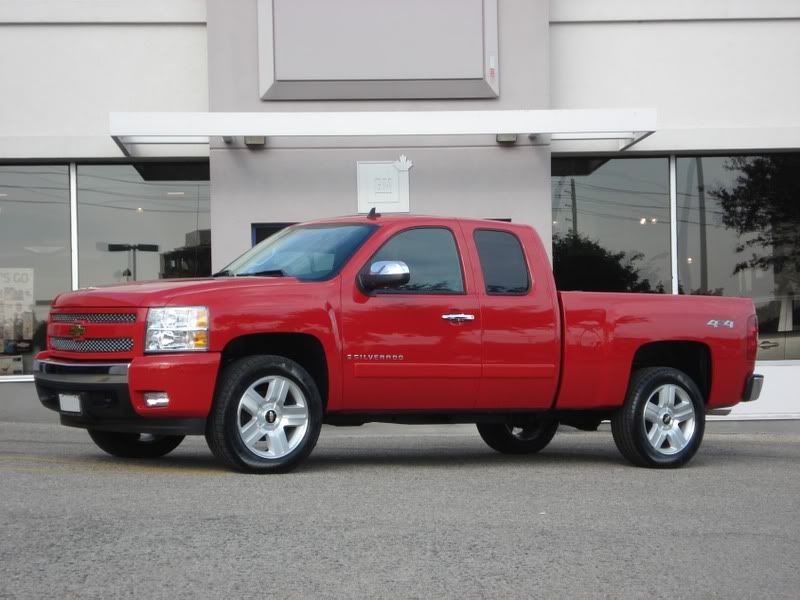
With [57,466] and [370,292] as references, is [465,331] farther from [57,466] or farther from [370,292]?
[57,466]

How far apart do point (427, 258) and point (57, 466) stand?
3047 mm

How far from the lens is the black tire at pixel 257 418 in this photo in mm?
8445

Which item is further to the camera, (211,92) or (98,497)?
(211,92)

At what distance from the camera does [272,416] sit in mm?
8617

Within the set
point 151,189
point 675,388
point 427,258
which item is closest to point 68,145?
point 151,189

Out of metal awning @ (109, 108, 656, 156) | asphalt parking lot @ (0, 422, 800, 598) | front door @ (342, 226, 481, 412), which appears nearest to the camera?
asphalt parking lot @ (0, 422, 800, 598)

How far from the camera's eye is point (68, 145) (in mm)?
16500

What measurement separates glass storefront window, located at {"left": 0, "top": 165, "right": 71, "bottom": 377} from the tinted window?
28.0ft

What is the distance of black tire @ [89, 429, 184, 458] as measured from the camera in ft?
31.7

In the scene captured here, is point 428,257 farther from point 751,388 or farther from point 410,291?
point 751,388

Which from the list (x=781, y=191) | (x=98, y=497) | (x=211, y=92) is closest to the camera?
(x=98, y=497)

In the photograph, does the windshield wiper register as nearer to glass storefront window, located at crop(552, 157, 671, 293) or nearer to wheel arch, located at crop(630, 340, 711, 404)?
wheel arch, located at crop(630, 340, 711, 404)

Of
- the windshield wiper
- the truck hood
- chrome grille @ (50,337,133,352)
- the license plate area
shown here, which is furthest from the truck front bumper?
the windshield wiper

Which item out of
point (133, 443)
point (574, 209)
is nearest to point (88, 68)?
point (574, 209)
